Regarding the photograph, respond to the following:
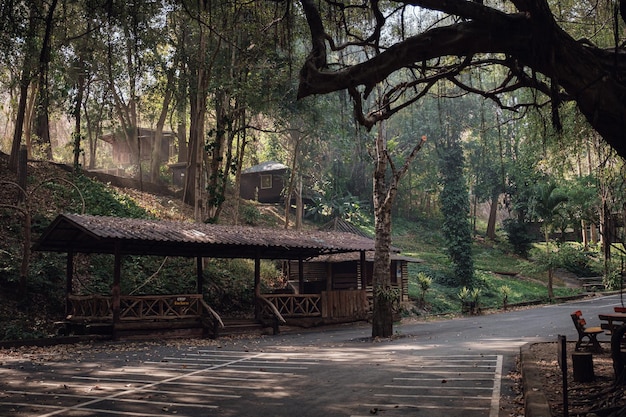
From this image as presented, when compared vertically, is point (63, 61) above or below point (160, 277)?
above

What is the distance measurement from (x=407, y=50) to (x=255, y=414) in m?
4.23

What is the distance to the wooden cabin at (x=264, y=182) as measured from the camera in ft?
146

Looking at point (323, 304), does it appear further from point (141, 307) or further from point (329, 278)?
point (329, 278)

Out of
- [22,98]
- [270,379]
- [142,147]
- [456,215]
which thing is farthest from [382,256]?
[142,147]

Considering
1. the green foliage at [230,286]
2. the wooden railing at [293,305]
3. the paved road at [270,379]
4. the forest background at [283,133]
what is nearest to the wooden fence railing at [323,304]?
the wooden railing at [293,305]

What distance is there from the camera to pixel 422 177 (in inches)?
2135

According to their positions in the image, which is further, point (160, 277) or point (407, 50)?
point (160, 277)

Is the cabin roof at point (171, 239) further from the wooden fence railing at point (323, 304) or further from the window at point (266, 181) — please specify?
the window at point (266, 181)

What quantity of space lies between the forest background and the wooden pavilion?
2.93 metres

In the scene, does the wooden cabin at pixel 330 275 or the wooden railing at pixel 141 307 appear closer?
the wooden railing at pixel 141 307

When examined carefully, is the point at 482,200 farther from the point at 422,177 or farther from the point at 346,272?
the point at 346,272

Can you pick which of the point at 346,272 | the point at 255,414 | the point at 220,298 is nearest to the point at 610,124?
the point at 255,414

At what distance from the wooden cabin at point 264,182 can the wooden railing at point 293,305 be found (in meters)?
22.6

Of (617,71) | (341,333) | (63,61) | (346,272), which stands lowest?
(341,333)
